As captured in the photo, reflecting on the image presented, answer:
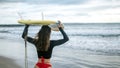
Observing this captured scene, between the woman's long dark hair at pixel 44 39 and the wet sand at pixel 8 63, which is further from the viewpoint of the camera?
the wet sand at pixel 8 63

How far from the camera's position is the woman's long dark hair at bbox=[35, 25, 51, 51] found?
5094 millimetres

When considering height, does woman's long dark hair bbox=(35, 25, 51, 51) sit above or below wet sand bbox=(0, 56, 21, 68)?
above

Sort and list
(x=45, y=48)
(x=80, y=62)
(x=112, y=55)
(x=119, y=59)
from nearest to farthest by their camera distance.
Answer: (x=45, y=48) < (x=80, y=62) < (x=119, y=59) < (x=112, y=55)

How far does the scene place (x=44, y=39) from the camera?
511cm

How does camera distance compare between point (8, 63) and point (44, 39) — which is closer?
point (44, 39)

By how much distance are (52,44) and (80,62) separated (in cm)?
682

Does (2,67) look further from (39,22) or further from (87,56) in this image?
(39,22)

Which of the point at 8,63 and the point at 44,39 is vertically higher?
the point at 44,39

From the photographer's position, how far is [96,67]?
10977 mm

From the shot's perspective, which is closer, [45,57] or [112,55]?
[45,57]

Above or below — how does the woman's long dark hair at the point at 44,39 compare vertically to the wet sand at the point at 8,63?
above

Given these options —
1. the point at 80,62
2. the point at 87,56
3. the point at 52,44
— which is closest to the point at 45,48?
the point at 52,44

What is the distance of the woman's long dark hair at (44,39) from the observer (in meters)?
5.09

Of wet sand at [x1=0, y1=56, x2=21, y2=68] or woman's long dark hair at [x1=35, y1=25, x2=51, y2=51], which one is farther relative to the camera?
wet sand at [x1=0, y1=56, x2=21, y2=68]
